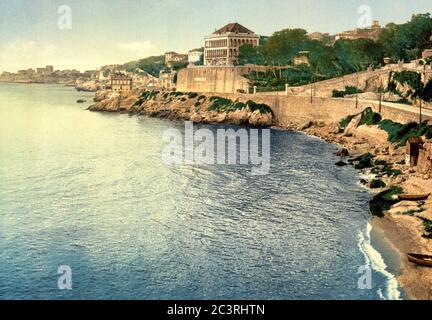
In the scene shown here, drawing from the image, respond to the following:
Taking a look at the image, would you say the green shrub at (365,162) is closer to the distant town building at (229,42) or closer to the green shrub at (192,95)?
the green shrub at (192,95)

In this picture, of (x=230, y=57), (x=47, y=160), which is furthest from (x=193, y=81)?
(x=47, y=160)

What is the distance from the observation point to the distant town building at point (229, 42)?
464 feet

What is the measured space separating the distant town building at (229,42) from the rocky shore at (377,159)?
82.7 ft

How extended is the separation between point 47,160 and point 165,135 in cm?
2470

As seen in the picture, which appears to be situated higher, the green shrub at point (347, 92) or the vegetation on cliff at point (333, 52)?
the vegetation on cliff at point (333, 52)

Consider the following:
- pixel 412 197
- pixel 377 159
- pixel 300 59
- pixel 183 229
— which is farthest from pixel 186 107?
pixel 183 229

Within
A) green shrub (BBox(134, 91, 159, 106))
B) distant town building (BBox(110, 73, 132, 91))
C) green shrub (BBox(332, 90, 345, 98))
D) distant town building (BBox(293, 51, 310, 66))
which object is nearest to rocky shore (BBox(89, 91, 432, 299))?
green shrub (BBox(134, 91, 159, 106))

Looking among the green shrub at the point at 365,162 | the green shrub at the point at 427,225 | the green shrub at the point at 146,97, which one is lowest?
the green shrub at the point at 427,225

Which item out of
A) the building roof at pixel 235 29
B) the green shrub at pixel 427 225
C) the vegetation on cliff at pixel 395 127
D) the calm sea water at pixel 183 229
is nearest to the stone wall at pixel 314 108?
the vegetation on cliff at pixel 395 127

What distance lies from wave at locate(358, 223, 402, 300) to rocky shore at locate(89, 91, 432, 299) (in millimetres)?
467

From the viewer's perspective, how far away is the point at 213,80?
11919 centimetres

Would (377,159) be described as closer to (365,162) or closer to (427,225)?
(365,162)
